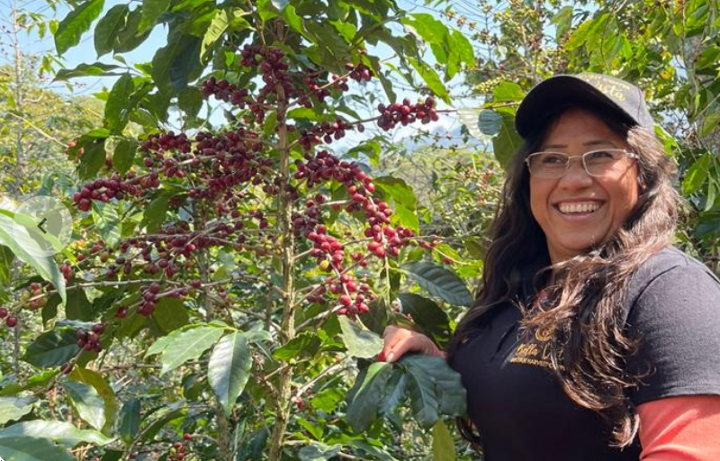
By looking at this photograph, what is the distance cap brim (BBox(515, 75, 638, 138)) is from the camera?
1328 mm

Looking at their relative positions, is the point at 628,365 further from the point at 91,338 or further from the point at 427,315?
the point at 91,338

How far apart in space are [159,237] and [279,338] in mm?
393

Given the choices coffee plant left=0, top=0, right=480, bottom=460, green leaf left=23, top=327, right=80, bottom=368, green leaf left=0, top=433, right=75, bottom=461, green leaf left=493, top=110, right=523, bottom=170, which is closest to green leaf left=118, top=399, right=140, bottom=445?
coffee plant left=0, top=0, right=480, bottom=460

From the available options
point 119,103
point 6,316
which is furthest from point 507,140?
point 6,316

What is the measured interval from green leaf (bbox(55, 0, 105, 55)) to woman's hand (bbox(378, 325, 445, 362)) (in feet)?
3.09

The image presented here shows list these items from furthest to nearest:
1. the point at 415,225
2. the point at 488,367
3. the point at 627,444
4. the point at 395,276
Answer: the point at 415,225, the point at 395,276, the point at 488,367, the point at 627,444

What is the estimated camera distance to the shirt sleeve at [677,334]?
0.99 m

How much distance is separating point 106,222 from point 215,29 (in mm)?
618

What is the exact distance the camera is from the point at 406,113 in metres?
1.57

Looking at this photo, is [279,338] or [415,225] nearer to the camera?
[279,338]

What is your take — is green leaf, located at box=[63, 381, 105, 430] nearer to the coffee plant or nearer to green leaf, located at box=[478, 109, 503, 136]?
the coffee plant

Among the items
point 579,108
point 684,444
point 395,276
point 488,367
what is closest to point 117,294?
point 395,276

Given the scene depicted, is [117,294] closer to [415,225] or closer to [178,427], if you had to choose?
[415,225]

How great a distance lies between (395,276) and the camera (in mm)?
1745
